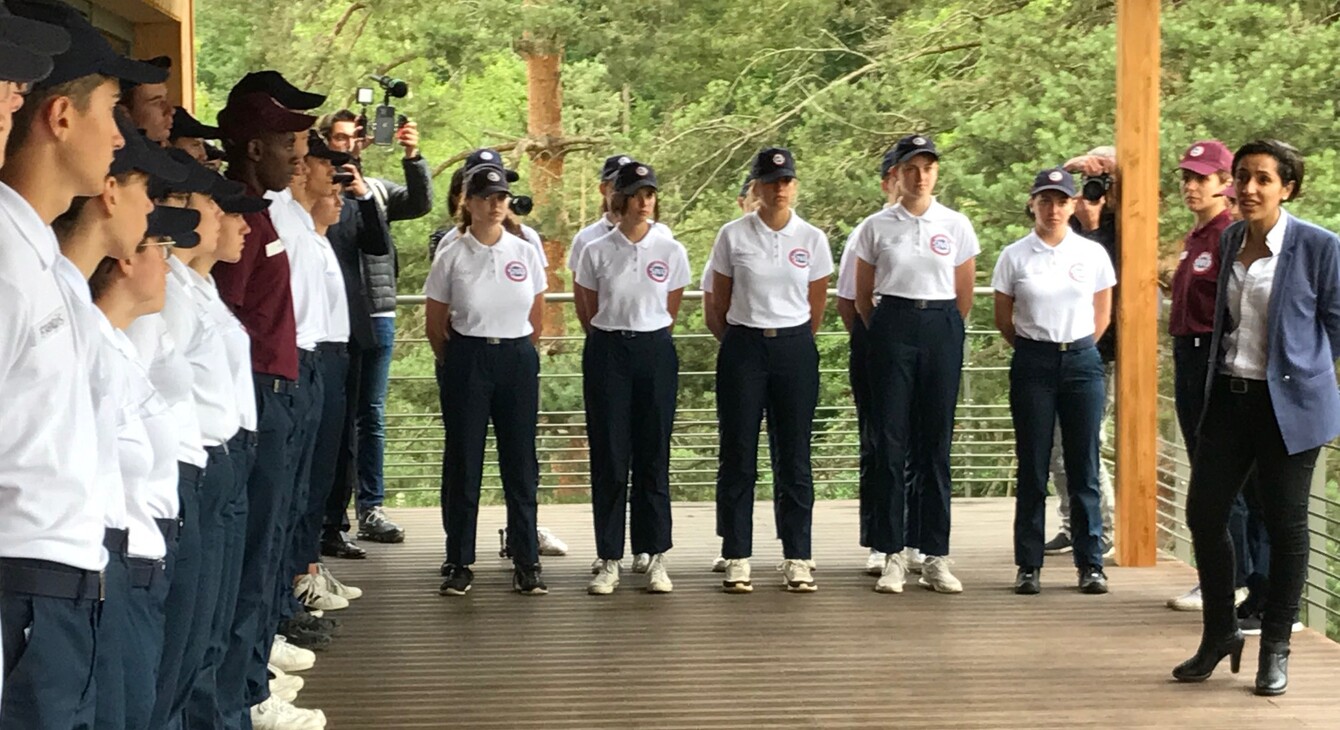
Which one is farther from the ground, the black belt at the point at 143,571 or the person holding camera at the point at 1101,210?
the person holding camera at the point at 1101,210

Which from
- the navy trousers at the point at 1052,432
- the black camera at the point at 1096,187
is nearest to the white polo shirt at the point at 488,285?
the navy trousers at the point at 1052,432

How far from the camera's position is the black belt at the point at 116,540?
8.86ft

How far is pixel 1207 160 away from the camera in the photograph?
6023mm

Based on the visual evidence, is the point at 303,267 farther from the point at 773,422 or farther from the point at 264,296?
the point at 773,422

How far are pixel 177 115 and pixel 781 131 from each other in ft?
37.7

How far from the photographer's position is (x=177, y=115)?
4.43 metres

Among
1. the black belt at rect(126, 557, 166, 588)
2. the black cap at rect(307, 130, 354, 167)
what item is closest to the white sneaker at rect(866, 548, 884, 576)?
the black cap at rect(307, 130, 354, 167)

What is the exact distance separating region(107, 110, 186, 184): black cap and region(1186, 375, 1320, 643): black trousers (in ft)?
10.4

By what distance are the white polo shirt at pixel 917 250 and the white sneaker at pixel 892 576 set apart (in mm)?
999

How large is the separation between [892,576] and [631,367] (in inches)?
49.1

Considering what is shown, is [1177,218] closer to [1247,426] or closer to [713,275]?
[713,275]

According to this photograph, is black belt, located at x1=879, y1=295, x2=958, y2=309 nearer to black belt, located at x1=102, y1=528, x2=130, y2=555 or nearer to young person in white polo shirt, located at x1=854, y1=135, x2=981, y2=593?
young person in white polo shirt, located at x1=854, y1=135, x2=981, y2=593

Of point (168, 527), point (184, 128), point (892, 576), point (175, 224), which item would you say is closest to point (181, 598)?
point (168, 527)

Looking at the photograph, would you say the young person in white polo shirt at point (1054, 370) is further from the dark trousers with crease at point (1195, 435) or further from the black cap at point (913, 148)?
the dark trousers with crease at point (1195, 435)
